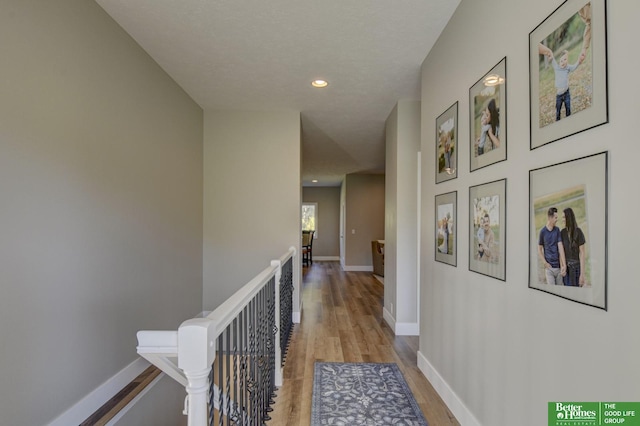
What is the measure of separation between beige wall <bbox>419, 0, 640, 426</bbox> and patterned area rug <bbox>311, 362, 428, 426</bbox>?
1.03ft

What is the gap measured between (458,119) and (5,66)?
8.29 feet

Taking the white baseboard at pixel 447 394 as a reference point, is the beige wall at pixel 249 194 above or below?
above

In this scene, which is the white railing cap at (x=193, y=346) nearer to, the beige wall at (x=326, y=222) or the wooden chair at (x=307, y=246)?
the wooden chair at (x=307, y=246)

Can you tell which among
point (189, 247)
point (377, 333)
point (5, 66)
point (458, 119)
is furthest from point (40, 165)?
point (377, 333)

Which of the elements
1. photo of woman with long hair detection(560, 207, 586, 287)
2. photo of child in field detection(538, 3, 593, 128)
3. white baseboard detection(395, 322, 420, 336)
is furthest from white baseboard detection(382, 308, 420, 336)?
photo of child in field detection(538, 3, 593, 128)

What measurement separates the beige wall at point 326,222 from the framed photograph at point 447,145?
9423 mm

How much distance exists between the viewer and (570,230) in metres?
1.16

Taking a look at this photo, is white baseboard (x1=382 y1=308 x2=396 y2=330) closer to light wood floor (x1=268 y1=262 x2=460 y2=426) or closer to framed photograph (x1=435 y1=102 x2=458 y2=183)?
light wood floor (x1=268 y1=262 x2=460 y2=426)

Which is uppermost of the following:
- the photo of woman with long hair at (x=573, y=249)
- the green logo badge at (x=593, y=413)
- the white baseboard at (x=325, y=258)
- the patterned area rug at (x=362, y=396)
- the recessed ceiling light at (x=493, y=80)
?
the recessed ceiling light at (x=493, y=80)

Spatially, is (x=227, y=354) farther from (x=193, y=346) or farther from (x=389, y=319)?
(x=389, y=319)

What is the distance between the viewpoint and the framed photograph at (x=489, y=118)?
Answer: 1.62m

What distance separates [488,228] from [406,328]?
7.77ft

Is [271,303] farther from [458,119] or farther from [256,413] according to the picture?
[458,119]

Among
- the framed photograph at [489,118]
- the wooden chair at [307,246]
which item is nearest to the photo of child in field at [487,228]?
A: the framed photograph at [489,118]
